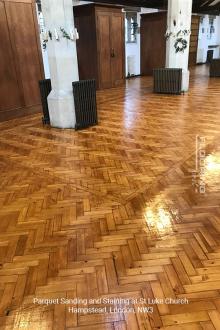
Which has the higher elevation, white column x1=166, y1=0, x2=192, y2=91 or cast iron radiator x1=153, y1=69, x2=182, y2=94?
white column x1=166, y1=0, x2=192, y2=91

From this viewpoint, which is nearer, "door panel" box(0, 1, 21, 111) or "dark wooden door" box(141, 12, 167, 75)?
"door panel" box(0, 1, 21, 111)

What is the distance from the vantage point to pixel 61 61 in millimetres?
4898

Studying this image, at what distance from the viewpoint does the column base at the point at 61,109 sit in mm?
5086

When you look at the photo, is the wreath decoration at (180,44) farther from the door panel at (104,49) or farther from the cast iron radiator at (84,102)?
the cast iron radiator at (84,102)

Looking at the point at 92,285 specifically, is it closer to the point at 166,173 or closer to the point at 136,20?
the point at 166,173

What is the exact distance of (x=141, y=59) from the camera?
13.3 meters

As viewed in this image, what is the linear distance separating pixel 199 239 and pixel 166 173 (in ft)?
4.02

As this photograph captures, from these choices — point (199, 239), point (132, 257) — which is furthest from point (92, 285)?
point (199, 239)

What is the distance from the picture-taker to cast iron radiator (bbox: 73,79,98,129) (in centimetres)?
504

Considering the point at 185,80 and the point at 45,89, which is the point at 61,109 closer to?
the point at 45,89

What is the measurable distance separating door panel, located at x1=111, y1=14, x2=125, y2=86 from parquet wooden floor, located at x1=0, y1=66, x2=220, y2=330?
6234 millimetres

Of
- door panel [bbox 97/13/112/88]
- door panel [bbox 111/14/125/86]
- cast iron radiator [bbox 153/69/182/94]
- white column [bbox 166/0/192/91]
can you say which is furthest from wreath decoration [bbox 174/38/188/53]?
door panel [bbox 111/14/125/86]

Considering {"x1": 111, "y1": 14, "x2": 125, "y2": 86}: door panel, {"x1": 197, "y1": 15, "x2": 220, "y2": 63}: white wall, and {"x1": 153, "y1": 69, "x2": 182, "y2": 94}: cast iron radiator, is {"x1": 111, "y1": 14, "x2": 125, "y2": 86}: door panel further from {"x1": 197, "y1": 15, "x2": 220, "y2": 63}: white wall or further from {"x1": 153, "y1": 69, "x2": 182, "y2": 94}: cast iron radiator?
{"x1": 197, "y1": 15, "x2": 220, "y2": 63}: white wall

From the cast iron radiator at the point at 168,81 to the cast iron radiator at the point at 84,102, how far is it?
3.41 metres
